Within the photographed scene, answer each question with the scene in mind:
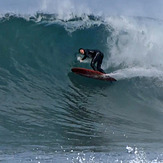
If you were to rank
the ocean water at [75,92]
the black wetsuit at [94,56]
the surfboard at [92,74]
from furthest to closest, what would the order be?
the black wetsuit at [94,56] < the surfboard at [92,74] < the ocean water at [75,92]

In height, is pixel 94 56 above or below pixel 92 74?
above

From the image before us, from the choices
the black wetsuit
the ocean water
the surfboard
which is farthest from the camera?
the black wetsuit

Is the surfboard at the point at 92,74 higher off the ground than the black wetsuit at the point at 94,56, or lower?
lower

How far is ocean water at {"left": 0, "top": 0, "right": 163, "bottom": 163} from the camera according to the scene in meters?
6.42

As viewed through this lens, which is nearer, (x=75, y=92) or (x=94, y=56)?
(x=75, y=92)

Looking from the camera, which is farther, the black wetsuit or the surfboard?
Result: the black wetsuit

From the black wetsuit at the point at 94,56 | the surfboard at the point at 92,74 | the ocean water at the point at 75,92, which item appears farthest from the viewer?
the black wetsuit at the point at 94,56

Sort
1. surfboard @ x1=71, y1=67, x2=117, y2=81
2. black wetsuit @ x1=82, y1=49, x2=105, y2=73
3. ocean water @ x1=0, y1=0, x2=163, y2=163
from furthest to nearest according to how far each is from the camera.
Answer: black wetsuit @ x1=82, y1=49, x2=105, y2=73
surfboard @ x1=71, y1=67, x2=117, y2=81
ocean water @ x1=0, y1=0, x2=163, y2=163

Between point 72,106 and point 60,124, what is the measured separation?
1.54 m

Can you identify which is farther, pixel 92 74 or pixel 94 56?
pixel 94 56

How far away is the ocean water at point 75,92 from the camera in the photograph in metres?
6.42

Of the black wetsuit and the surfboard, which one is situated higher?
the black wetsuit

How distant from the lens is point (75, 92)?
419 inches

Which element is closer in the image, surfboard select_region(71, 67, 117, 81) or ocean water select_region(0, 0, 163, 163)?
ocean water select_region(0, 0, 163, 163)
